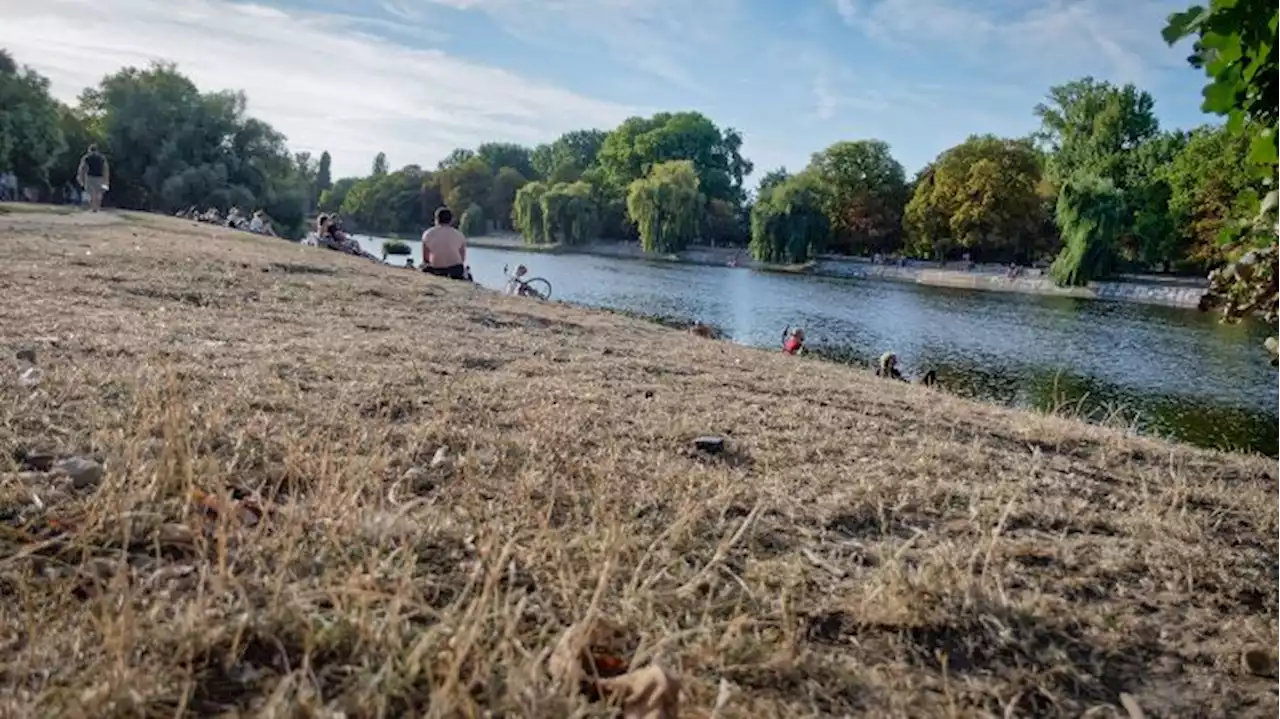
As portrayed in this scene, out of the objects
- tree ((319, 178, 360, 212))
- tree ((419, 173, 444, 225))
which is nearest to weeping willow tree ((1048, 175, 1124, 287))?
tree ((419, 173, 444, 225))

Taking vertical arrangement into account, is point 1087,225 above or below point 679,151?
below

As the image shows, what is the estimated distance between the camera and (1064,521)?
365 centimetres

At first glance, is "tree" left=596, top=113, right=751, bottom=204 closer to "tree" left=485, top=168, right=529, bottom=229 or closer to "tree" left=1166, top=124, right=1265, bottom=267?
"tree" left=485, top=168, right=529, bottom=229

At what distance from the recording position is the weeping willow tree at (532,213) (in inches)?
3999

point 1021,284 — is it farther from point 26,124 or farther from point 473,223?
point 473,223

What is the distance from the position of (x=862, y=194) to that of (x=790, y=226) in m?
19.8

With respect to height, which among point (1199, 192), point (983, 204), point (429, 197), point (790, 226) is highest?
point (1199, 192)

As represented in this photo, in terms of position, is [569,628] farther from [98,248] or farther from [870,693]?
[98,248]

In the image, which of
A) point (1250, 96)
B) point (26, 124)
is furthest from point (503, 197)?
point (1250, 96)

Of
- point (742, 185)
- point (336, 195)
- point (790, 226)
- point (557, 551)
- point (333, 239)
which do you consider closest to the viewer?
point (557, 551)

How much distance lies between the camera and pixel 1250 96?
3545 mm

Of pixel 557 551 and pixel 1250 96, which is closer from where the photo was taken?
pixel 557 551

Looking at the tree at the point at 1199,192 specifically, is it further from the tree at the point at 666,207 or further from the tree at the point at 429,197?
the tree at the point at 429,197

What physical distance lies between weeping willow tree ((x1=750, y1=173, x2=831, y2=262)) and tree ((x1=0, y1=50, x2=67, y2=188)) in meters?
59.3
